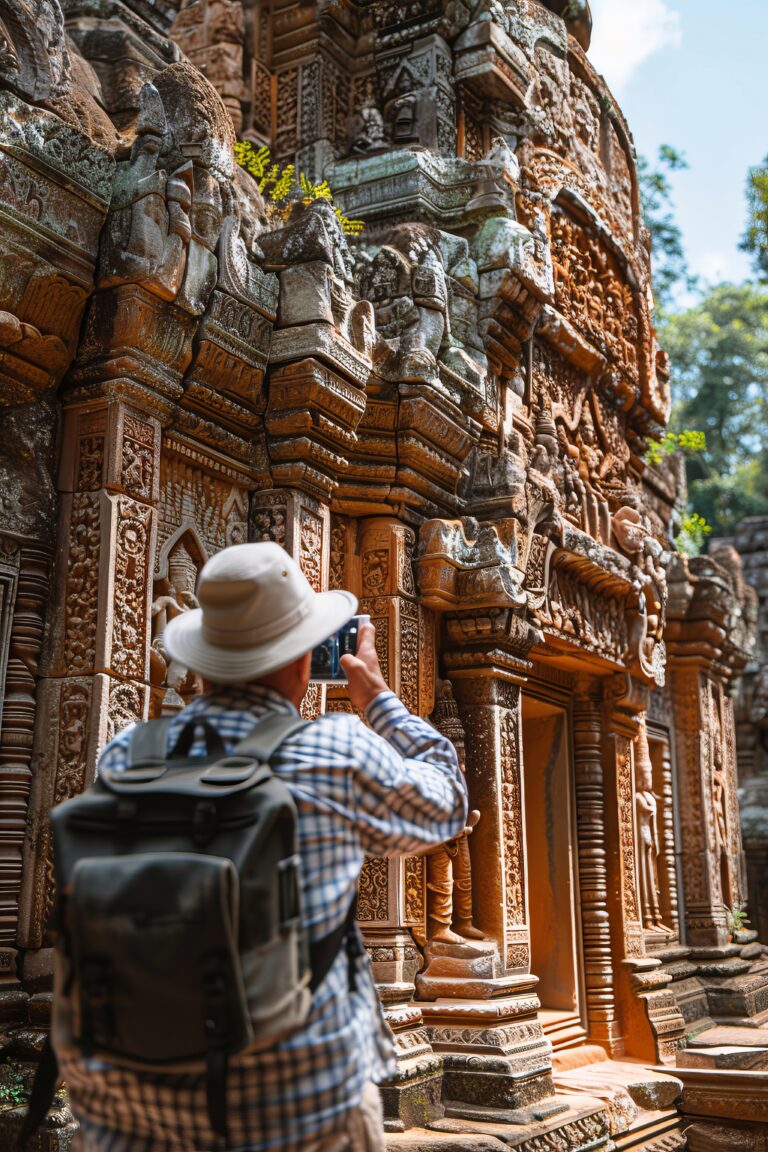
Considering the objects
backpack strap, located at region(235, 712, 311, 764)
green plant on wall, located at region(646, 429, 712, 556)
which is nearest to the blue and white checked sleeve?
backpack strap, located at region(235, 712, 311, 764)

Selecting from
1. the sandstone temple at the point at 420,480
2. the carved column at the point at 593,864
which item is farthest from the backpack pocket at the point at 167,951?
the carved column at the point at 593,864

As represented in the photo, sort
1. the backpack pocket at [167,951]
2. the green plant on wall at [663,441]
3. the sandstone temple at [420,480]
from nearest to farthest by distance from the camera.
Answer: the backpack pocket at [167,951] → the sandstone temple at [420,480] → the green plant on wall at [663,441]

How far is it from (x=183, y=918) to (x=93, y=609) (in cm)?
247

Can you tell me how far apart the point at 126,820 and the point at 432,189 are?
18.4ft

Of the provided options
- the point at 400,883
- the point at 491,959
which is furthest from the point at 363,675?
the point at 491,959

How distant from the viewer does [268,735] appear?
188 cm

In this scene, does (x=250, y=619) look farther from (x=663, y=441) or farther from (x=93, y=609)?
(x=663, y=441)

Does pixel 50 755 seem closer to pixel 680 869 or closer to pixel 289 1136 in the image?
pixel 289 1136

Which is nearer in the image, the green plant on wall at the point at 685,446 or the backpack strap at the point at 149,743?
the backpack strap at the point at 149,743

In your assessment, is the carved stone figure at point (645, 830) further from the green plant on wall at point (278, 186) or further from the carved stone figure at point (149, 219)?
the carved stone figure at point (149, 219)

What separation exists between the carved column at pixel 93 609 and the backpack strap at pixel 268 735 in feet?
6.62

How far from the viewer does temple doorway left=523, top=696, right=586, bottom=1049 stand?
7332 mm

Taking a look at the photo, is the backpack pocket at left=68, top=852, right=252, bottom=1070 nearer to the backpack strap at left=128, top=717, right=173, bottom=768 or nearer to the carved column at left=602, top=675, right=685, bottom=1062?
the backpack strap at left=128, top=717, right=173, bottom=768

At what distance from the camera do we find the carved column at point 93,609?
3.84 meters
